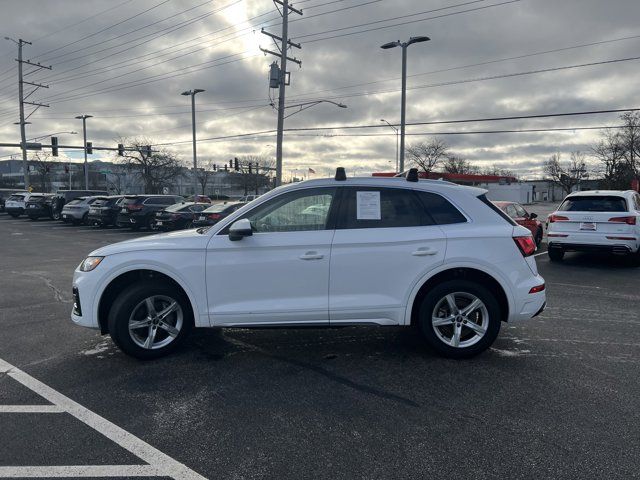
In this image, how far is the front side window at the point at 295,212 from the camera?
14.9 ft

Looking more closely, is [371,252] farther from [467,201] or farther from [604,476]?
[604,476]

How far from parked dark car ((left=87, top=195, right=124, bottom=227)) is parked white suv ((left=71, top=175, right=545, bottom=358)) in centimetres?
1956

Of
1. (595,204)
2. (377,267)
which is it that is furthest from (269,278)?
(595,204)

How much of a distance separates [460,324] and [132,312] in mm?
3080

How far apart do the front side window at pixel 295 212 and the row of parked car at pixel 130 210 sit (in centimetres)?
1207

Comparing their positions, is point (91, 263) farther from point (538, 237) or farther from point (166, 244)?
point (538, 237)

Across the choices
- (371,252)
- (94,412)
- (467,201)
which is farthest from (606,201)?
(94,412)

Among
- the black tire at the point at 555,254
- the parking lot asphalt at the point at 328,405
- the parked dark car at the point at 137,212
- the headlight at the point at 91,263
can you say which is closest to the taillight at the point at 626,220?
the black tire at the point at 555,254

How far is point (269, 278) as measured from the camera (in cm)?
441

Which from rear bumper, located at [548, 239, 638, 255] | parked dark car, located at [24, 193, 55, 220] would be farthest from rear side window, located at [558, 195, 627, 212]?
parked dark car, located at [24, 193, 55, 220]

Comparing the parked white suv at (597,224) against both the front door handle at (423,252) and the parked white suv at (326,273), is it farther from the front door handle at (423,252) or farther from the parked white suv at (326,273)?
the front door handle at (423,252)

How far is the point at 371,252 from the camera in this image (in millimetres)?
4426

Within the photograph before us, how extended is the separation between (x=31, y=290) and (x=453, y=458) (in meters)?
7.64

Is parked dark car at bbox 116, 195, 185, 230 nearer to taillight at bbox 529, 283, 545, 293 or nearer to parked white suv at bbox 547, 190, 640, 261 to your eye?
parked white suv at bbox 547, 190, 640, 261
